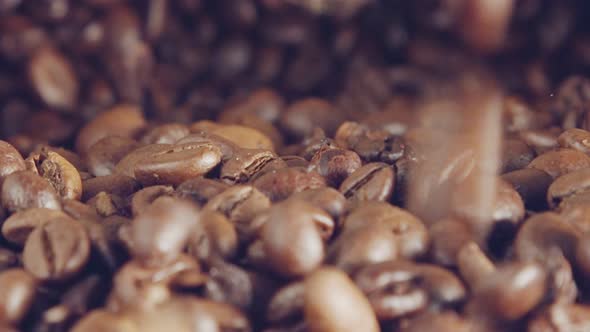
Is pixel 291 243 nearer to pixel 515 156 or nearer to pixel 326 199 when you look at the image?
pixel 326 199

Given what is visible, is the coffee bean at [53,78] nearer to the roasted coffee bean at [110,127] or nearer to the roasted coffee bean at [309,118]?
the roasted coffee bean at [110,127]

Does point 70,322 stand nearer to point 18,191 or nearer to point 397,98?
point 18,191

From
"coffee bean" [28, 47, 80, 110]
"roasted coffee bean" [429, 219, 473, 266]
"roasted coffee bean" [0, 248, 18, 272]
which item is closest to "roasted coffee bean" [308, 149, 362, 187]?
"roasted coffee bean" [429, 219, 473, 266]

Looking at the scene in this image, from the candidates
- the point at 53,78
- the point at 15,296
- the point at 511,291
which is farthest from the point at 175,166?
the point at 53,78

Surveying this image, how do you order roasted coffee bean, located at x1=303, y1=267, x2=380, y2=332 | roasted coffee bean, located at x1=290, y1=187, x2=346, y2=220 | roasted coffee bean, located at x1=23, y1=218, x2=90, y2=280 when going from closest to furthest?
roasted coffee bean, located at x1=303, y1=267, x2=380, y2=332 < roasted coffee bean, located at x1=23, y1=218, x2=90, y2=280 < roasted coffee bean, located at x1=290, y1=187, x2=346, y2=220

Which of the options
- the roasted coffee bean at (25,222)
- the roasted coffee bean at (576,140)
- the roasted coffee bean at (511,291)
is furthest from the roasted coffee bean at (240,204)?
the roasted coffee bean at (576,140)

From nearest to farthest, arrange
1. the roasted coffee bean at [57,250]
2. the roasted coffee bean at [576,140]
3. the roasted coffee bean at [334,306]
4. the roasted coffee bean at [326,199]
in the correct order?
1. the roasted coffee bean at [334,306]
2. the roasted coffee bean at [57,250]
3. the roasted coffee bean at [326,199]
4. the roasted coffee bean at [576,140]

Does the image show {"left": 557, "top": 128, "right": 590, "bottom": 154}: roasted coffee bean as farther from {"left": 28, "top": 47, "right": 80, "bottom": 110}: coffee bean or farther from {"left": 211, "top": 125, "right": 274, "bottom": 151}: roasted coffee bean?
{"left": 28, "top": 47, "right": 80, "bottom": 110}: coffee bean
